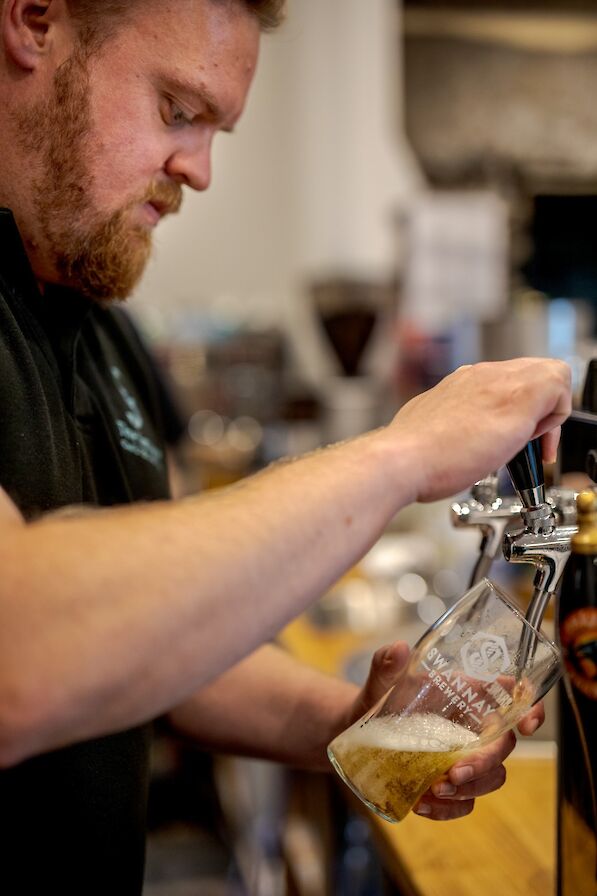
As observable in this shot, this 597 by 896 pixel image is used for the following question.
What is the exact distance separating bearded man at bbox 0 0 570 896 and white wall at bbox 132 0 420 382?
3.53 meters

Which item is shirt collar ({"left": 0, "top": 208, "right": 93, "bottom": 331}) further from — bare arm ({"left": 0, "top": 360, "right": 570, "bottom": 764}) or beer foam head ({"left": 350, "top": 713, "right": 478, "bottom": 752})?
beer foam head ({"left": 350, "top": 713, "right": 478, "bottom": 752})

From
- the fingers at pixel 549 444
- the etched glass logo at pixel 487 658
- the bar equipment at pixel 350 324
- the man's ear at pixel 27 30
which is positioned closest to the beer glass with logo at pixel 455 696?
the etched glass logo at pixel 487 658

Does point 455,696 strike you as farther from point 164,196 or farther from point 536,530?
point 164,196

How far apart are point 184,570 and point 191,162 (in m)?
0.54

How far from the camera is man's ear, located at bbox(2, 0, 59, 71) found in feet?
2.84

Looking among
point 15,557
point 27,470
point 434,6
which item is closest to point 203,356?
point 434,6

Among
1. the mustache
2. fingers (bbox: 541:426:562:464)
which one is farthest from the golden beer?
the mustache

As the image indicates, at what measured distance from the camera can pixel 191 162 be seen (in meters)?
0.97

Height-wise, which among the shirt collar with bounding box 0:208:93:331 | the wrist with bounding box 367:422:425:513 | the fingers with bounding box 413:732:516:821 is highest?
the shirt collar with bounding box 0:208:93:331

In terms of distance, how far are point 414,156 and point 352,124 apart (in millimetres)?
367

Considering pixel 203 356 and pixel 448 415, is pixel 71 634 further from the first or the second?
pixel 203 356

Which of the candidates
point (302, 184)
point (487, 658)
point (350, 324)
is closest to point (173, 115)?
point (487, 658)

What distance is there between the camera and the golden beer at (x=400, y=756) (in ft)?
2.42

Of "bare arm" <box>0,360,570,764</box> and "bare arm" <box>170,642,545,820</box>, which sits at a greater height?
"bare arm" <box>0,360,570,764</box>
